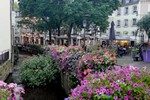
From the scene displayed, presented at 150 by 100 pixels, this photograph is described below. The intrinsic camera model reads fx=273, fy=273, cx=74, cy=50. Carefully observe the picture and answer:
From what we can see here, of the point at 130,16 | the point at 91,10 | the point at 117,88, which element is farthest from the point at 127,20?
the point at 117,88

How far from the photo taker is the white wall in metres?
22.8

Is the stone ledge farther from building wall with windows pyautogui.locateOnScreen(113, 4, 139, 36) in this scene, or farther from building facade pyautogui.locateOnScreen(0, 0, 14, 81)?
building wall with windows pyautogui.locateOnScreen(113, 4, 139, 36)

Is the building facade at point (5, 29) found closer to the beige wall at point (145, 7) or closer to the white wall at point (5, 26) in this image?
the white wall at point (5, 26)

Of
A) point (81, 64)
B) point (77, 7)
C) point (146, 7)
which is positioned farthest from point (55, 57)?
point (146, 7)

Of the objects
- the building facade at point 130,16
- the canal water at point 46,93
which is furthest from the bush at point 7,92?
the building facade at point 130,16

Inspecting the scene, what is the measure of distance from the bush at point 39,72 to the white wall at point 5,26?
19.0 feet

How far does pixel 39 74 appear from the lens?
1675 cm

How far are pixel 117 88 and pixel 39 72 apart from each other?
1263 centimetres

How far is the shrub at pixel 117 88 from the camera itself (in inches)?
179

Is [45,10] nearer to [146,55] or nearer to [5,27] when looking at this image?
[5,27]

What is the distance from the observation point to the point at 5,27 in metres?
23.6

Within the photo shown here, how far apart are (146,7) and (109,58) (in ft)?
131

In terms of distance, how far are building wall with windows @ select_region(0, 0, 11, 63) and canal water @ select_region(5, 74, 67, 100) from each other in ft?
22.8

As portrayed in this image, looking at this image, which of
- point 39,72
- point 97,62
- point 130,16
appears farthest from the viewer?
point 130,16
